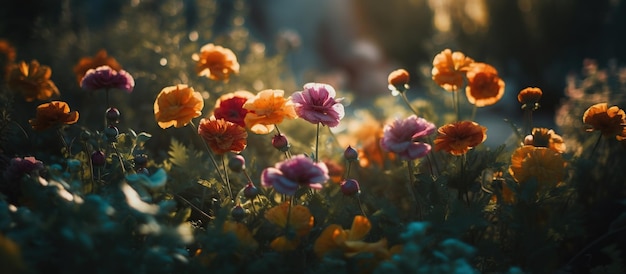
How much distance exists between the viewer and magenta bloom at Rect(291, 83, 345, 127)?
1508 mm

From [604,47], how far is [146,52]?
16.9ft

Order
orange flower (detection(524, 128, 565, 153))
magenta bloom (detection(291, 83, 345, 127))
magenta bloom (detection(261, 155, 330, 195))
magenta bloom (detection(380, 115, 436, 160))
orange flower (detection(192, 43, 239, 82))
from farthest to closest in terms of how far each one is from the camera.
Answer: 1. orange flower (detection(192, 43, 239, 82))
2. orange flower (detection(524, 128, 565, 153))
3. magenta bloom (detection(291, 83, 345, 127))
4. magenta bloom (detection(380, 115, 436, 160))
5. magenta bloom (detection(261, 155, 330, 195))

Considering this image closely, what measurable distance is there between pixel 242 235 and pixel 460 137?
2.10 ft

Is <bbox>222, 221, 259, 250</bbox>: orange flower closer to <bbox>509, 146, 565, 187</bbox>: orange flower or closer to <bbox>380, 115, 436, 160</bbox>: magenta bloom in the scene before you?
<bbox>380, 115, 436, 160</bbox>: magenta bloom

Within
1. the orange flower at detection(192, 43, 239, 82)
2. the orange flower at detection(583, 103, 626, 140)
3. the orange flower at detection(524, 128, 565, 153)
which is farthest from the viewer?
the orange flower at detection(192, 43, 239, 82)

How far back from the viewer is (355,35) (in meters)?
10.5

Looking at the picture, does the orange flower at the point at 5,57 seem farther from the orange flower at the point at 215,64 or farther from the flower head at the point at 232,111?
the flower head at the point at 232,111

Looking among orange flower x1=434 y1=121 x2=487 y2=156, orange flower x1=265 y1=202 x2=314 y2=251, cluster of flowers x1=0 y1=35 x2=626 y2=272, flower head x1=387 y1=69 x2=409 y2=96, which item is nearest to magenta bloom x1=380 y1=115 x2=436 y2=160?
cluster of flowers x1=0 y1=35 x2=626 y2=272

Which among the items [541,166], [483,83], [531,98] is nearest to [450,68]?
[483,83]

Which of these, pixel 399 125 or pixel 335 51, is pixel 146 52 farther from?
pixel 335 51

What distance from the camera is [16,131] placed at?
1.95 metres

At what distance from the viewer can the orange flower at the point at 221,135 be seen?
1511 millimetres

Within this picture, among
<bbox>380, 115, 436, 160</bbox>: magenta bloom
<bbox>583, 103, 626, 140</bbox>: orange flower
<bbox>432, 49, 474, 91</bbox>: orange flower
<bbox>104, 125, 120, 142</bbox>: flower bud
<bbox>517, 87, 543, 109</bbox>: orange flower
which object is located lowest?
<bbox>104, 125, 120, 142</bbox>: flower bud

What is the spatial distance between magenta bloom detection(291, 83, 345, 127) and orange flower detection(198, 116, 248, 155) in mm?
173
